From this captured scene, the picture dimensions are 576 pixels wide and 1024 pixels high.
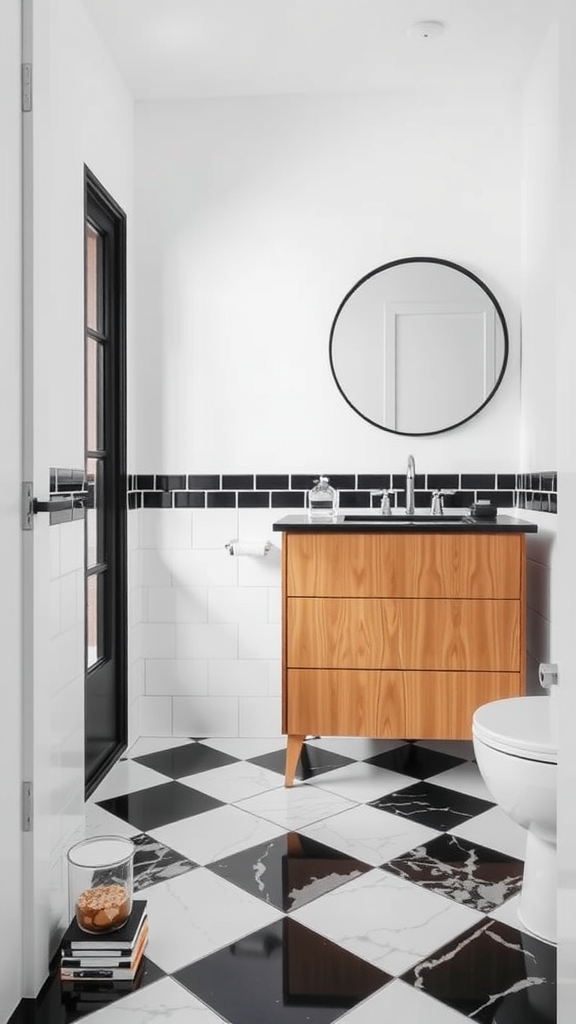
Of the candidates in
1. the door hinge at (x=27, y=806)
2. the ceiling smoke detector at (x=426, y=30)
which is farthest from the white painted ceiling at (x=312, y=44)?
the door hinge at (x=27, y=806)

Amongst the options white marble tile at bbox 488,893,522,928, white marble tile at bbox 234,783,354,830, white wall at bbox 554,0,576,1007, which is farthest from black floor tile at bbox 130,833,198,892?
white wall at bbox 554,0,576,1007

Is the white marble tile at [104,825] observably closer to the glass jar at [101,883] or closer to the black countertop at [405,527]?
the glass jar at [101,883]

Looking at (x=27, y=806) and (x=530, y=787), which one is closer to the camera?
(x=27, y=806)

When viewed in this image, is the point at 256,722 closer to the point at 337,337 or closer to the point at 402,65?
the point at 337,337

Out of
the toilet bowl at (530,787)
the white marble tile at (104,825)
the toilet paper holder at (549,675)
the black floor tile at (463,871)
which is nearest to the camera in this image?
the toilet paper holder at (549,675)

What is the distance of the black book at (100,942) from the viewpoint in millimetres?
1742

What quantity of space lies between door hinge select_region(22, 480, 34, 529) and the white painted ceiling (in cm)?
182

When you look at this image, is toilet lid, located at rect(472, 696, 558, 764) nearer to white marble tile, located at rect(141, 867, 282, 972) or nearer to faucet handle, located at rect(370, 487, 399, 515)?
white marble tile, located at rect(141, 867, 282, 972)

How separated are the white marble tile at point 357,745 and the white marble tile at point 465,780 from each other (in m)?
0.30

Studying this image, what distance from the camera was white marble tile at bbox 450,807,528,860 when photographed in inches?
93.9

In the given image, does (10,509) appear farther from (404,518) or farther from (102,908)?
(404,518)

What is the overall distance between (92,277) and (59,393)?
89 centimetres

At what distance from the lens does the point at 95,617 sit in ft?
10.1

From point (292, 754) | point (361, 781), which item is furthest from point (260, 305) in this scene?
point (361, 781)
